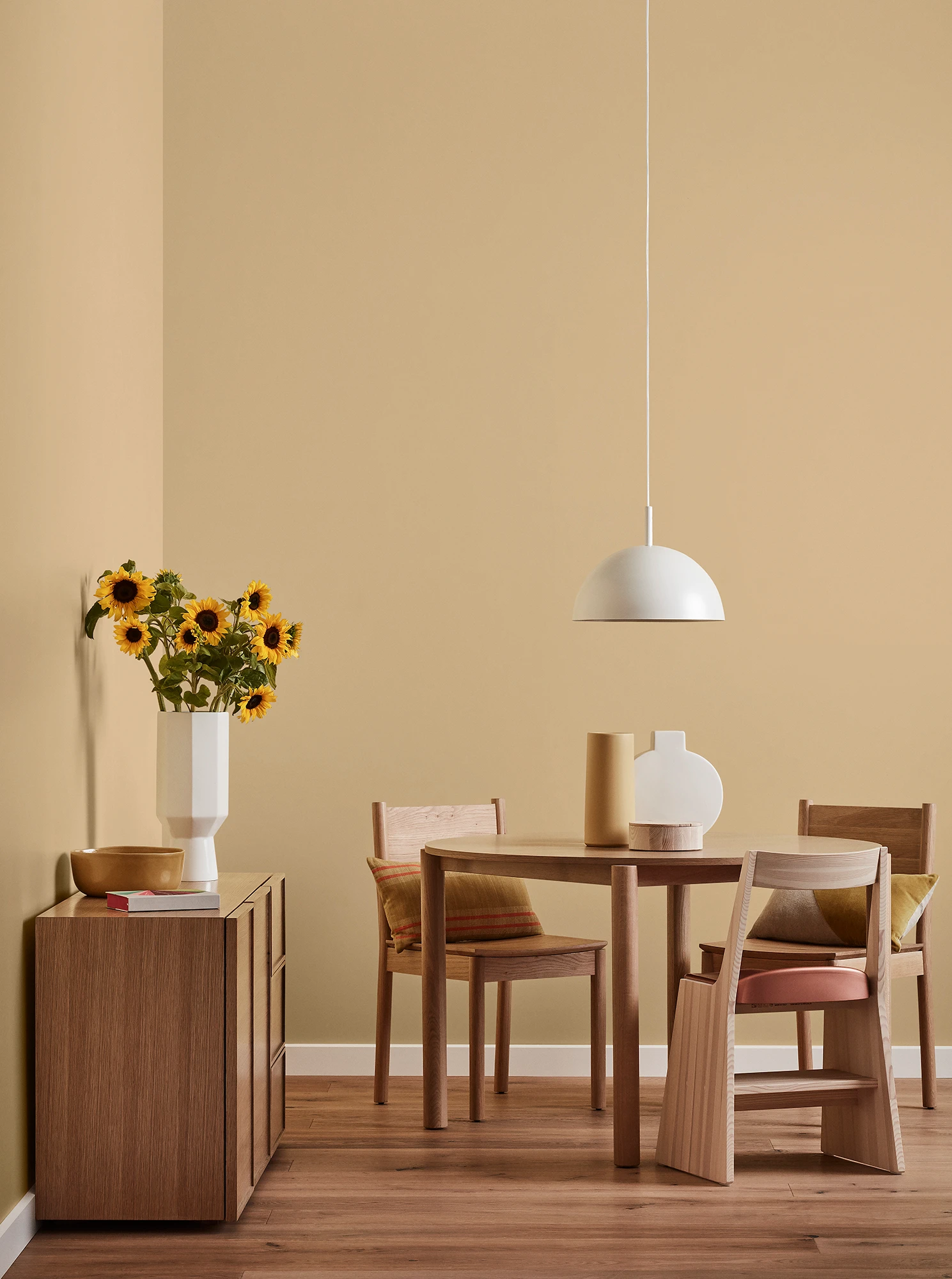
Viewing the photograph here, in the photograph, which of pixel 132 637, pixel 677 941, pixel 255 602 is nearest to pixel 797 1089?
pixel 677 941

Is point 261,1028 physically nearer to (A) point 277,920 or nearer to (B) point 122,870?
(A) point 277,920

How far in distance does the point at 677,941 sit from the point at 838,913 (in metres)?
0.41

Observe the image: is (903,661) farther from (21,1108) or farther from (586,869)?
(21,1108)

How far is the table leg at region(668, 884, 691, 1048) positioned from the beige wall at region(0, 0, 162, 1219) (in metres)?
1.42

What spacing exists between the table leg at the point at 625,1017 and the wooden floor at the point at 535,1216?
74 mm

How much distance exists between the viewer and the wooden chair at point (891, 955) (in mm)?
3377

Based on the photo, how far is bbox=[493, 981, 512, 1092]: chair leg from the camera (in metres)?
3.77

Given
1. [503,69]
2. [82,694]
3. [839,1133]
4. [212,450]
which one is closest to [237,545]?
[212,450]

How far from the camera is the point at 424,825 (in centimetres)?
382

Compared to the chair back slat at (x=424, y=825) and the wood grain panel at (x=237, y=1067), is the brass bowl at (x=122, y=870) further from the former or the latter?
the chair back slat at (x=424, y=825)

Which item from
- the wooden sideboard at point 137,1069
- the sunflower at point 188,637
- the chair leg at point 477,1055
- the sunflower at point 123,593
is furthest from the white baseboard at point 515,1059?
the sunflower at point 123,593

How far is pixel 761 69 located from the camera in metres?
4.14

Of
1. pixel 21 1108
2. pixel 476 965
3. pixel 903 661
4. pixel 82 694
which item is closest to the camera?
pixel 21 1108

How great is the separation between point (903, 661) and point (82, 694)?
235 centimetres
